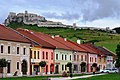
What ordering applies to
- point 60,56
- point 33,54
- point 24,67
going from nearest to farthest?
point 24,67 → point 33,54 → point 60,56

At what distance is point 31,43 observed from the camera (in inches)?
3172

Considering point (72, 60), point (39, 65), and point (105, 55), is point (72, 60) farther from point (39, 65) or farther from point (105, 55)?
point (105, 55)

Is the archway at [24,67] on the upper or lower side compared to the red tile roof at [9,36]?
lower

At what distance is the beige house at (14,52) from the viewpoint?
70.6 meters

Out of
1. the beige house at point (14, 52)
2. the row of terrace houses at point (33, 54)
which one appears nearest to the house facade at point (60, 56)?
the row of terrace houses at point (33, 54)

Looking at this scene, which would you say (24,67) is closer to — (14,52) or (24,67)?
(24,67)

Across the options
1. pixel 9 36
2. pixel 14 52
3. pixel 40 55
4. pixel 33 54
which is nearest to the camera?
pixel 9 36

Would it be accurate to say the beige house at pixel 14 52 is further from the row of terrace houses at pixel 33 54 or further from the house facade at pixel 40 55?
the house facade at pixel 40 55

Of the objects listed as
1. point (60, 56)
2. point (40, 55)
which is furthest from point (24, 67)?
point (60, 56)

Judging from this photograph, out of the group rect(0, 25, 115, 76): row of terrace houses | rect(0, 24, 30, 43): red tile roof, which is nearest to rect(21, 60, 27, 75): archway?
rect(0, 25, 115, 76): row of terrace houses

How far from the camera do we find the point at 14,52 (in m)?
74.1

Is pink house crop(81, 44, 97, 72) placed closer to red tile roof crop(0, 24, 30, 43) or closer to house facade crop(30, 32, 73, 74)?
house facade crop(30, 32, 73, 74)

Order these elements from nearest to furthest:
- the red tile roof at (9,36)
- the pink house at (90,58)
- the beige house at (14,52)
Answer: the beige house at (14,52) < the red tile roof at (9,36) < the pink house at (90,58)

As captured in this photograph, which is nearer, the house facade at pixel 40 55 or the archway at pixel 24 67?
the archway at pixel 24 67
